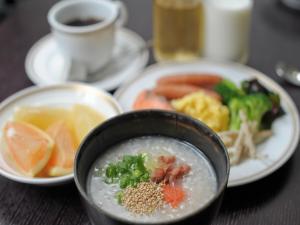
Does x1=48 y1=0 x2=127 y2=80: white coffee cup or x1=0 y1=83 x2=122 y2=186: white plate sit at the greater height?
x1=48 y1=0 x2=127 y2=80: white coffee cup

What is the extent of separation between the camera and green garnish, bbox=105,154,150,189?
1034 millimetres

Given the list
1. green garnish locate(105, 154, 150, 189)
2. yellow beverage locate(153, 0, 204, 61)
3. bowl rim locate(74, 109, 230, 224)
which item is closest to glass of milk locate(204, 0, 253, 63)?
yellow beverage locate(153, 0, 204, 61)

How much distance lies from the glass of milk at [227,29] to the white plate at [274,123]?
0.09m

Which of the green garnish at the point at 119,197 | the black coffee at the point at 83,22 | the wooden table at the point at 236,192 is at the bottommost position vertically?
the wooden table at the point at 236,192

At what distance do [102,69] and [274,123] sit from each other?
2.13 ft

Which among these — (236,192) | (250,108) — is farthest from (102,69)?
(236,192)

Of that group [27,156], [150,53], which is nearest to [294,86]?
[150,53]

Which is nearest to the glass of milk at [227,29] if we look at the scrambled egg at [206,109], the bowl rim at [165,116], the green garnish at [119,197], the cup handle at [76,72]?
the scrambled egg at [206,109]

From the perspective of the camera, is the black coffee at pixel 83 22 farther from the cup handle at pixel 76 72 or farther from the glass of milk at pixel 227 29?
the glass of milk at pixel 227 29

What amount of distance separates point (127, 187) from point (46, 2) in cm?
134

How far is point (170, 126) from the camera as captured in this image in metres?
1.15

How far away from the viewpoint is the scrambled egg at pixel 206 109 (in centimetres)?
136

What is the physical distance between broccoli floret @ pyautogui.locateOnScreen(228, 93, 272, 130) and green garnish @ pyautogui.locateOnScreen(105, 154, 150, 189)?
1.32ft

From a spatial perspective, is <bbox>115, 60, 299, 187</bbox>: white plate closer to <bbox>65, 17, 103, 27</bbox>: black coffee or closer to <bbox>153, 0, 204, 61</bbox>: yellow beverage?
<bbox>153, 0, 204, 61</bbox>: yellow beverage
